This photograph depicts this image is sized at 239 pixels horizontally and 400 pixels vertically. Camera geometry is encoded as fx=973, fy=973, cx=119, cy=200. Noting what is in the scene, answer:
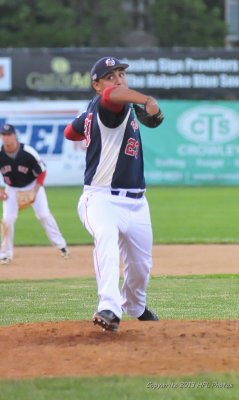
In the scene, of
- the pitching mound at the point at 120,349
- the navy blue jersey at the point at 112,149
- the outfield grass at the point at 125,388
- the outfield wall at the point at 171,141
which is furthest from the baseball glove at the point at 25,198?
the outfield wall at the point at 171,141

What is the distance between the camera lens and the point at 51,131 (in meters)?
25.4

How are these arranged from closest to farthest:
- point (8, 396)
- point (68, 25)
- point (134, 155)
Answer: point (8, 396), point (134, 155), point (68, 25)

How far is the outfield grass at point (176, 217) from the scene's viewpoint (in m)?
16.4

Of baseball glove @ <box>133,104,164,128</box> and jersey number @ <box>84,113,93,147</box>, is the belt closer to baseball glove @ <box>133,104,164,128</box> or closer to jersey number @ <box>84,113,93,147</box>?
jersey number @ <box>84,113,93,147</box>

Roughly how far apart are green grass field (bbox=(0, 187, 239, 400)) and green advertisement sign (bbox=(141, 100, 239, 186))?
338 cm

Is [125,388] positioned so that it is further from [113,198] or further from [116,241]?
[113,198]

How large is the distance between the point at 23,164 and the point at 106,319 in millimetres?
6640

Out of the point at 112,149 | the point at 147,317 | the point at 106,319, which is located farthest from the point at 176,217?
the point at 106,319

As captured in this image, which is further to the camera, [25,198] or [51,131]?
[51,131]

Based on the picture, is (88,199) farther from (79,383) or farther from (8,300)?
(8,300)

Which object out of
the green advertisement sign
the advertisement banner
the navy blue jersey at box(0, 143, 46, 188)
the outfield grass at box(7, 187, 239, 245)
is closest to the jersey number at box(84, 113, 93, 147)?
the navy blue jersey at box(0, 143, 46, 188)

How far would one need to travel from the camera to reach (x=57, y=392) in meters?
4.97

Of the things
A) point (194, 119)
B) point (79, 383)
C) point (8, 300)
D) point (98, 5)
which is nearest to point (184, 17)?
point (98, 5)

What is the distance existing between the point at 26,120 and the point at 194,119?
4.52m
